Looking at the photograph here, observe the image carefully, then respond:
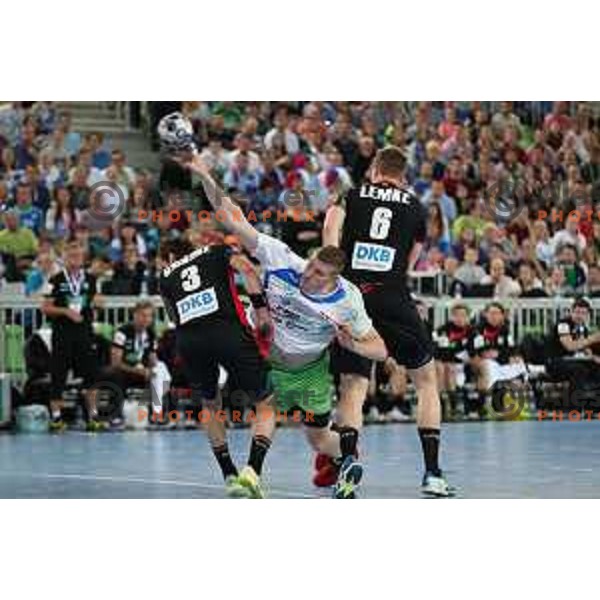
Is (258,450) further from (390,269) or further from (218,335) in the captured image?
(390,269)

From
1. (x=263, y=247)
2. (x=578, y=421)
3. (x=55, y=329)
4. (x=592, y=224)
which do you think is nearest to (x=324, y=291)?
(x=263, y=247)

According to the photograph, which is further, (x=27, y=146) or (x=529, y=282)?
(x=529, y=282)

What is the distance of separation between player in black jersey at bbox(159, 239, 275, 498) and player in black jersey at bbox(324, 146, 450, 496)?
43 centimetres

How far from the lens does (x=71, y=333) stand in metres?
13.4

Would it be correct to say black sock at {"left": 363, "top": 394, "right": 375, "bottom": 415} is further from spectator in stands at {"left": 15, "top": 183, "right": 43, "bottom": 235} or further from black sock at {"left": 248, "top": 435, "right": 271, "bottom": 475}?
black sock at {"left": 248, "top": 435, "right": 271, "bottom": 475}

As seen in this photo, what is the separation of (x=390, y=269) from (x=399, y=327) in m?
0.30

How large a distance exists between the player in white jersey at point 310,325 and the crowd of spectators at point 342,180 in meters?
4.62

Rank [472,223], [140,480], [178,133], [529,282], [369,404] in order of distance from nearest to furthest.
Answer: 1. [178,133]
2. [140,480]
3. [369,404]
4. [529,282]
5. [472,223]

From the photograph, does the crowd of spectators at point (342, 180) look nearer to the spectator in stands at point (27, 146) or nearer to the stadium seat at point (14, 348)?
the spectator in stands at point (27, 146)

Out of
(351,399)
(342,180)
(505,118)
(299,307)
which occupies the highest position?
(505,118)

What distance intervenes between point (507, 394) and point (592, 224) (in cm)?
195

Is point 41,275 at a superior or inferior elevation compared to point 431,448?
superior

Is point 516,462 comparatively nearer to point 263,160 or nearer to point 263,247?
point 263,247

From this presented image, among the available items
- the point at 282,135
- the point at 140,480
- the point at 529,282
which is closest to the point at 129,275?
the point at 282,135
